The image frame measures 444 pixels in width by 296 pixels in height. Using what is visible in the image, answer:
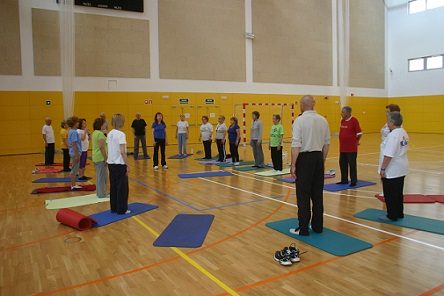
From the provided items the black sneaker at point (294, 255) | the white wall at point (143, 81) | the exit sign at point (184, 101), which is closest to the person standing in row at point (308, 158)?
the black sneaker at point (294, 255)

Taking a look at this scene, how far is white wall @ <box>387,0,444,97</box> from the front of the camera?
22.4m

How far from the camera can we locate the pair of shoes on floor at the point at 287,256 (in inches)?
152

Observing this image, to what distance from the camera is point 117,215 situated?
19.4 ft

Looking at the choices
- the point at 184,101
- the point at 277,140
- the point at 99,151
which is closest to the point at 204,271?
the point at 99,151

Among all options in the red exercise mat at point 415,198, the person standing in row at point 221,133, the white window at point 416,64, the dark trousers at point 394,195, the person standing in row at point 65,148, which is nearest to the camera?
the dark trousers at point 394,195

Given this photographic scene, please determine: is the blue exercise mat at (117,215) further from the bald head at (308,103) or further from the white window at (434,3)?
the white window at (434,3)

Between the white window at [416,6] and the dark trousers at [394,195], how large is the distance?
22718mm

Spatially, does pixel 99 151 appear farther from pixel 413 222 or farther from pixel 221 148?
pixel 221 148

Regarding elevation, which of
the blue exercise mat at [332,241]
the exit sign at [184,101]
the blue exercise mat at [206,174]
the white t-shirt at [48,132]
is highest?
the exit sign at [184,101]

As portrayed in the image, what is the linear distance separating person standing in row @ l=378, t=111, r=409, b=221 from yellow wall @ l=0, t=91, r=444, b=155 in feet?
46.3

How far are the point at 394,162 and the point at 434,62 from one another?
2161cm

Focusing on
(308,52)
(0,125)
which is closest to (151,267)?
(0,125)

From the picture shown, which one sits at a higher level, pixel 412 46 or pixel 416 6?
pixel 416 6

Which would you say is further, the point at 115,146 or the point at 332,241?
the point at 115,146
